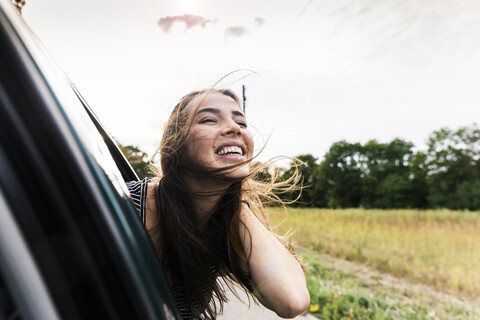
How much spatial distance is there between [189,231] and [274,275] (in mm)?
557

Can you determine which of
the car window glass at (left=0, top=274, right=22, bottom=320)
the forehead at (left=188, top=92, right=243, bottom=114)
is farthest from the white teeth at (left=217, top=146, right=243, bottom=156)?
the car window glass at (left=0, top=274, right=22, bottom=320)

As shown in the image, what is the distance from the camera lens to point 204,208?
6.15 feet

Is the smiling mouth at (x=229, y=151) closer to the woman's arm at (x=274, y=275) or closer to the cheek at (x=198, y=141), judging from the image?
the cheek at (x=198, y=141)

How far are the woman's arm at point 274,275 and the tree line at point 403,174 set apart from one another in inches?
1535

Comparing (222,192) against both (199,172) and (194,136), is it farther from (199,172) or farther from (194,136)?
(194,136)

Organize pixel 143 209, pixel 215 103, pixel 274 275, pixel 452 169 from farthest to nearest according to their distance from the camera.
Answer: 1. pixel 452 169
2. pixel 215 103
3. pixel 143 209
4. pixel 274 275

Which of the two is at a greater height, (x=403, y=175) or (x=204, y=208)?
(x=204, y=208)

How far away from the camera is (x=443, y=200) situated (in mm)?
45875

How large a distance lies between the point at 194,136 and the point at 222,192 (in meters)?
0.37

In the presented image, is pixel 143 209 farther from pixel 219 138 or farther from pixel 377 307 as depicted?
pixel 377 307

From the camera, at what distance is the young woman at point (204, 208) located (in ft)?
5.21

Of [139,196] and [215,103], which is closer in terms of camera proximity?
[139,196]

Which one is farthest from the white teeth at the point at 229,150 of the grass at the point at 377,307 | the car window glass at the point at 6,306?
the grass at the point at 377,307

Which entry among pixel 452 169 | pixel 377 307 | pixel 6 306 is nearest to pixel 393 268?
pixel 377 307
